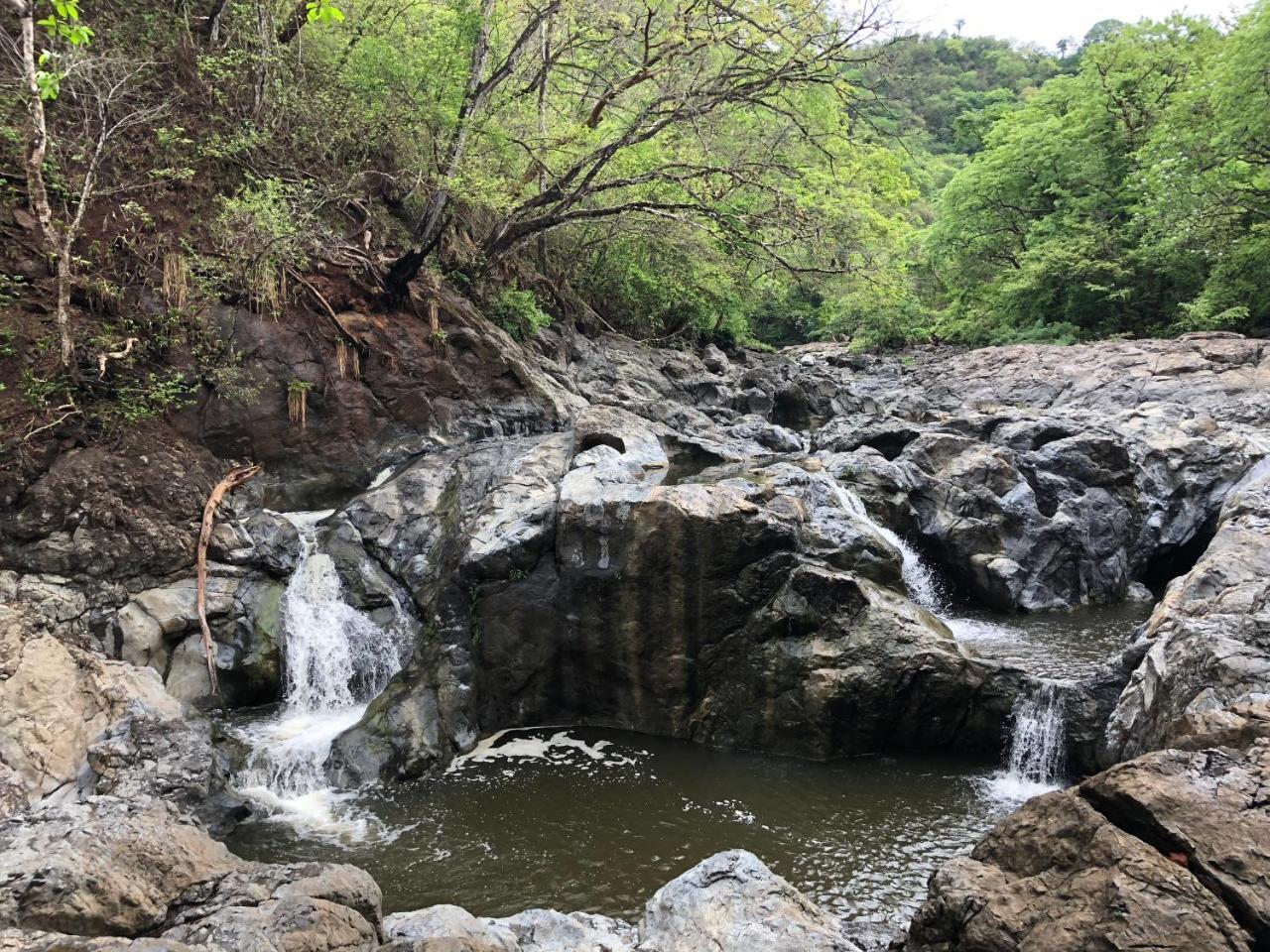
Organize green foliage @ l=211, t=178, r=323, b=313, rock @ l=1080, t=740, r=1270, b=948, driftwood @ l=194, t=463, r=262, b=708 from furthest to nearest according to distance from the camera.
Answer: green foliage @ l=211, t=178, r=323, b=313, driftwood @ l=194, t=463, r=262, b=708, rock @ l=1080, t=740, r=1270, b=948

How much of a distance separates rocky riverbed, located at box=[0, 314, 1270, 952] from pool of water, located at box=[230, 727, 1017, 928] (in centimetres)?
50

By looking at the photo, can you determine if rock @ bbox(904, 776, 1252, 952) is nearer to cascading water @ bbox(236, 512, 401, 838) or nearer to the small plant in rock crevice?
cascading water @ bbox(236, 512, 401, 838)

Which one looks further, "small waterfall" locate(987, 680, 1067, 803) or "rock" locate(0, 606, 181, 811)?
"small waterfall" locate(987, 680, 1067, 803)

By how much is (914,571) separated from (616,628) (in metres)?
6.30

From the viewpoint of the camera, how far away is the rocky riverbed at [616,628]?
164 inches

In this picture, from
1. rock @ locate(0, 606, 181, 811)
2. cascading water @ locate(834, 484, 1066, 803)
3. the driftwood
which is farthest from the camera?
the driftwood

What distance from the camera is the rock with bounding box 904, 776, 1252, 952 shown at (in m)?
3.49

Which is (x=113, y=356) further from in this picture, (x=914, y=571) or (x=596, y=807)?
(x=914, y=571)

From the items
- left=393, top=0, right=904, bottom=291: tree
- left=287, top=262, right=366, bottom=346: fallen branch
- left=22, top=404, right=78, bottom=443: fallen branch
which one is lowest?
left=22, top=404, right=78, bottom=443: fallen branch

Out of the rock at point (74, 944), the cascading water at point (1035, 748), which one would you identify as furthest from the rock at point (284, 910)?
the cascading water at point (1035, 748)

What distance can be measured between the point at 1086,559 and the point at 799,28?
33.8 feet

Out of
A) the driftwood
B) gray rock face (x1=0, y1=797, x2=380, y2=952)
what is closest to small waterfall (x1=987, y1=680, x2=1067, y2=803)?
gray rock face (x1=0, y1=797, x2=380, y2=952)

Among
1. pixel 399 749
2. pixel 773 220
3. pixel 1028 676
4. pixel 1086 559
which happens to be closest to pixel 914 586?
pixel 1086 559

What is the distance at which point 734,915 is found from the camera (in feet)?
15.7
